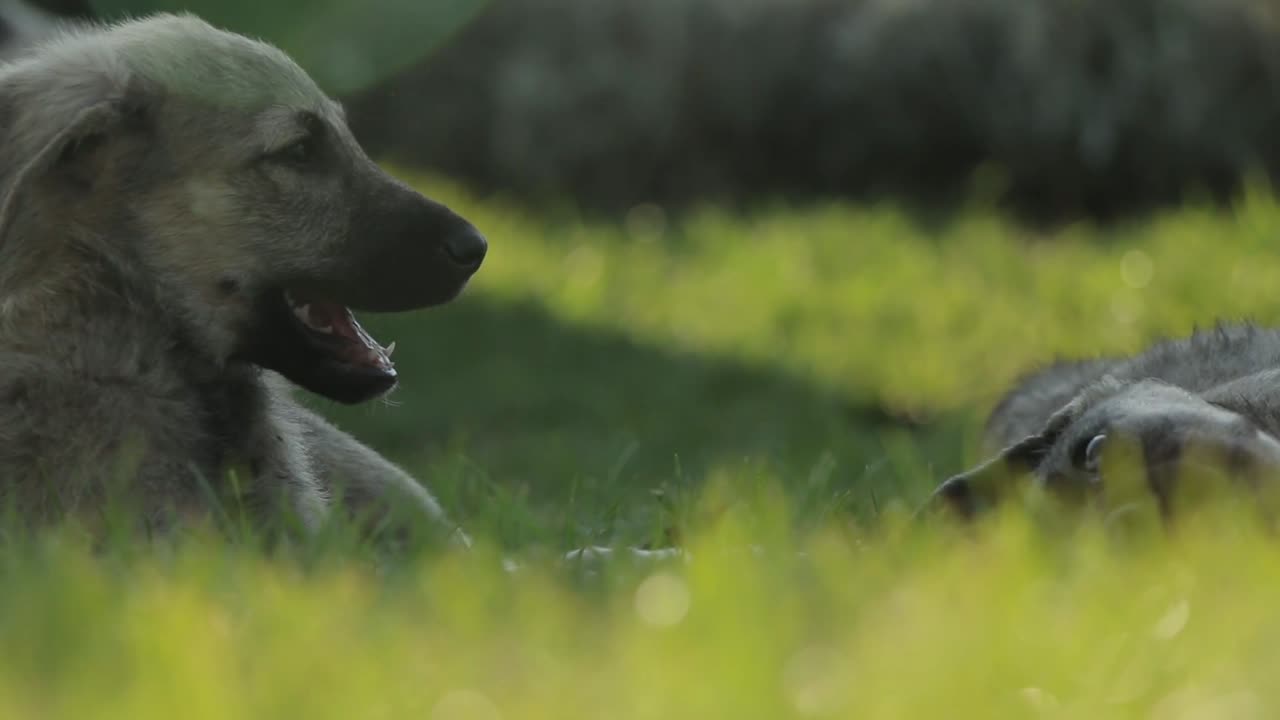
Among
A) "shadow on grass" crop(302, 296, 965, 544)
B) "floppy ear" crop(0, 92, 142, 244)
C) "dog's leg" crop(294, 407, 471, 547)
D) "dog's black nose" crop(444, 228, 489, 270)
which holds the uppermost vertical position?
"floppy ear" crop(0, 92, 142, 244)

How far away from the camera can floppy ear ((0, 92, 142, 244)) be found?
3.42 m

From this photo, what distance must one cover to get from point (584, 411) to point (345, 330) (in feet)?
11.4

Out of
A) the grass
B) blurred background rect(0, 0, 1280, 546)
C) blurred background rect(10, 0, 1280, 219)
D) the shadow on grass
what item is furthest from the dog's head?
blurred background rect(10, 0, 1280, 219)

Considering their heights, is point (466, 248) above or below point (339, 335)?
above

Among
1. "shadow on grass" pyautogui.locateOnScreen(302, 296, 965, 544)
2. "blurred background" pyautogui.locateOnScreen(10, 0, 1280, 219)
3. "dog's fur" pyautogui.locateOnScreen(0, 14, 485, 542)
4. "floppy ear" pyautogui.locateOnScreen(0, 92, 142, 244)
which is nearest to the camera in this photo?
"dog's fur" pyautogui.locateOnScreen(0, 14, 485, 542)

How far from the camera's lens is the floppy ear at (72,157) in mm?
3422

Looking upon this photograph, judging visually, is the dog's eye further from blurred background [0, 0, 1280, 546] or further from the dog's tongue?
blurred background [0, 0, 1280, 546]

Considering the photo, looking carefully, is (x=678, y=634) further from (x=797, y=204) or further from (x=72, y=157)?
(x=797, y=204)

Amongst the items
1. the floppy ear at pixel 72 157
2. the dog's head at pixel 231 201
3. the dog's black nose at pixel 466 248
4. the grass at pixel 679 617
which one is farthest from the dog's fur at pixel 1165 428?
the floppy ear at pixel 72 157

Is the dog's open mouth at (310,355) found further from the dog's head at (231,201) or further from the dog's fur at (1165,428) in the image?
the dog's fur at (1165,428)

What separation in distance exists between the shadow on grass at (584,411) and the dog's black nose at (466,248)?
1.35 m

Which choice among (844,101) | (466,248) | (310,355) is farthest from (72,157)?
(844,101)

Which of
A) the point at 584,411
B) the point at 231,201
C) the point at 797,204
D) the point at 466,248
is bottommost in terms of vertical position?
the point at 797,204

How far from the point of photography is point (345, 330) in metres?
3.83
